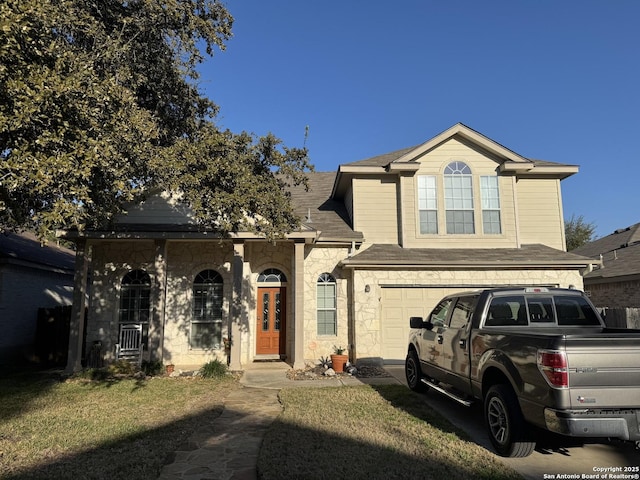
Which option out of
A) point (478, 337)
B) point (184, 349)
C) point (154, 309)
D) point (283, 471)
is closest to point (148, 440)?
point (283, 471)

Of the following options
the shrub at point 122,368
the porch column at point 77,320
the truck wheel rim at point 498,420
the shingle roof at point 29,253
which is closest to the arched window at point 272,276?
the shrub at point 122,368

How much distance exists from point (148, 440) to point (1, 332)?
1029 cm

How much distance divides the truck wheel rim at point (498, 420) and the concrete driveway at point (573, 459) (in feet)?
0.79

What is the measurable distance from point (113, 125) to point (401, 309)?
29.5 feet

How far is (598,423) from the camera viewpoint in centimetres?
Answer: 400

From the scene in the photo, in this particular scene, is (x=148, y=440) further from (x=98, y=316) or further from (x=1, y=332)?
(x=1, y=332)

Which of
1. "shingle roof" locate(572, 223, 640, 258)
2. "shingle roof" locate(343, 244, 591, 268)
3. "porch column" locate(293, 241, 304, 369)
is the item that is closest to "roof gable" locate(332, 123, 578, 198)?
"shingle roof" locate(343, 244, 591, 268)

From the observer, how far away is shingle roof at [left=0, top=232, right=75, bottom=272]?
12.9 meters

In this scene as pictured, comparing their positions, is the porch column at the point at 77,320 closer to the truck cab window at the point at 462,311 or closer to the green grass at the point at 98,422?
the green grass at the point at 98,422

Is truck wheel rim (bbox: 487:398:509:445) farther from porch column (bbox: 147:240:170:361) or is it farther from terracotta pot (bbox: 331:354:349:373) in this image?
porch column (bbox: 147:240:170:361)

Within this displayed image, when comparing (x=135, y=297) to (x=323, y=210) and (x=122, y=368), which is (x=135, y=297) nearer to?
(x=122, y=368)

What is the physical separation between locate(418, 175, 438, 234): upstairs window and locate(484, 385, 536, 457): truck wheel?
8.37 meters

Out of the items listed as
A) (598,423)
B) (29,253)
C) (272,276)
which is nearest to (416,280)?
(272,276)

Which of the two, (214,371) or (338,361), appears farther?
(338,361)
